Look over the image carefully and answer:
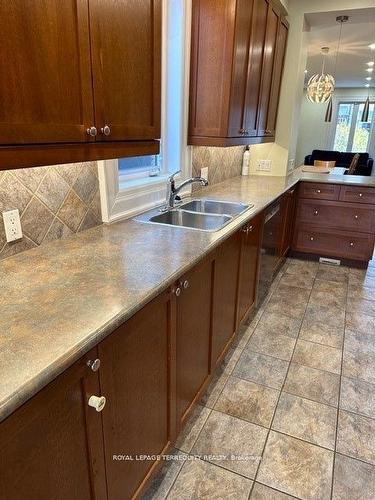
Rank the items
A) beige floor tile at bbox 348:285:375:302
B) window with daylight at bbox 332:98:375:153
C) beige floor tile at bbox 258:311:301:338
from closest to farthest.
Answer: beige floor tile at bbox 258:311:301:338 → beige floor tile at bbox 348:285:375:302 → window with daylight at bbox 332:98:375:153

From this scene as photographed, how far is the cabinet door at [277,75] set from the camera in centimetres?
322

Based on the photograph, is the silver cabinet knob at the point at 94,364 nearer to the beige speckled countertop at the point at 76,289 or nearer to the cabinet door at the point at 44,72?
the beige speckled countertop at the point at 76,289

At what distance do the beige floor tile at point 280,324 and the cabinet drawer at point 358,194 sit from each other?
1581mm

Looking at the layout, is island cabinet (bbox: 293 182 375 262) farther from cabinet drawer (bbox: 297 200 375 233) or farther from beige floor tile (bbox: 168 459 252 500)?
beige floor tile (bbox: 168 459 252 500)

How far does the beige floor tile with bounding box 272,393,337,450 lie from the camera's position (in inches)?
66.1

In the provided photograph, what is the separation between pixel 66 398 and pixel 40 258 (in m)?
0.64

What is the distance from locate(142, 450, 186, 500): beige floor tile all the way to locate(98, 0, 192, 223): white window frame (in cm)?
116

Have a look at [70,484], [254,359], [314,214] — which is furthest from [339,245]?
[70,484]

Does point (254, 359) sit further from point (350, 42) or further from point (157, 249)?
point (350, 42)

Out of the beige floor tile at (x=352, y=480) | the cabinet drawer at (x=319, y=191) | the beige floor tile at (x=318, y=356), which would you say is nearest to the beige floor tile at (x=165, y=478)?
the beige floor tile at (x=352, y=480)

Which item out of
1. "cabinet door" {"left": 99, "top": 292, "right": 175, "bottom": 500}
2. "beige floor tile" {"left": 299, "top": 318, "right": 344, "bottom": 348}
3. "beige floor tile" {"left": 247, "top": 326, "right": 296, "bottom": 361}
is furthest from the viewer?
"beige floor tile" {"left": 299, "top": 318, "right": 344, "bottom": 348}

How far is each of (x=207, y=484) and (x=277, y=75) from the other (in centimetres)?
340

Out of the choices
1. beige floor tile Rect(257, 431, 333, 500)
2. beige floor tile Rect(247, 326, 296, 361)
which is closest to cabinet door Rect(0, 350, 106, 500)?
beige floor tile Rect(257, 431, 333, 500)

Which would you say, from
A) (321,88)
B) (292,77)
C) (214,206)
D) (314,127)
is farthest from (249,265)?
(314,127)
